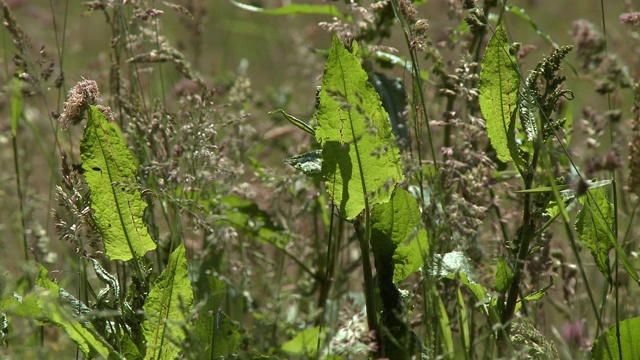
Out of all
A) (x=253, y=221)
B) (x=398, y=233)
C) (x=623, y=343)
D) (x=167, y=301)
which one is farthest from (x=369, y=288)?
(x=253, y=221)

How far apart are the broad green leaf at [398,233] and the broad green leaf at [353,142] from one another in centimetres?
3

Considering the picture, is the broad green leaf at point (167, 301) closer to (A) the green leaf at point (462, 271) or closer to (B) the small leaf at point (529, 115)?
(A) the green leaf at point (462, 271)

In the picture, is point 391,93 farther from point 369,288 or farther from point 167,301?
point 167,301

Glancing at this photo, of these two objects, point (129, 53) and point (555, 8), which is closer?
point (129, 53)

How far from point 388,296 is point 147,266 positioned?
0.46 metres

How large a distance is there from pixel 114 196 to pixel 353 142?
1.47 feet

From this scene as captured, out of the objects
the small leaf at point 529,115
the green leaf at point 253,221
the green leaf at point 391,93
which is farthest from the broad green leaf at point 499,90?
the green leaf at point 253,221

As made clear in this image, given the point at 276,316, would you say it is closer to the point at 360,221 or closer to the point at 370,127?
the point at 360,221

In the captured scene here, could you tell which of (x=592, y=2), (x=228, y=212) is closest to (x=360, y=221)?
(x=228, y=212)

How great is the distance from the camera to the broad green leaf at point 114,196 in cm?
144

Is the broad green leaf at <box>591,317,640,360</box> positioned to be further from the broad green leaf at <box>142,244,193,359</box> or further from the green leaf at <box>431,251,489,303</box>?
the broad green leaf at <box>142,244,193,359</box>

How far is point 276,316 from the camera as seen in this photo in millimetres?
1431

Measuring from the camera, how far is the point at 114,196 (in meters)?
1.44

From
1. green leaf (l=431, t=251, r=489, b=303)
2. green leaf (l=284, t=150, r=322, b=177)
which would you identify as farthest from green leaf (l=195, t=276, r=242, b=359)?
green leaf (l=431, t=251, r=489, b=303)
